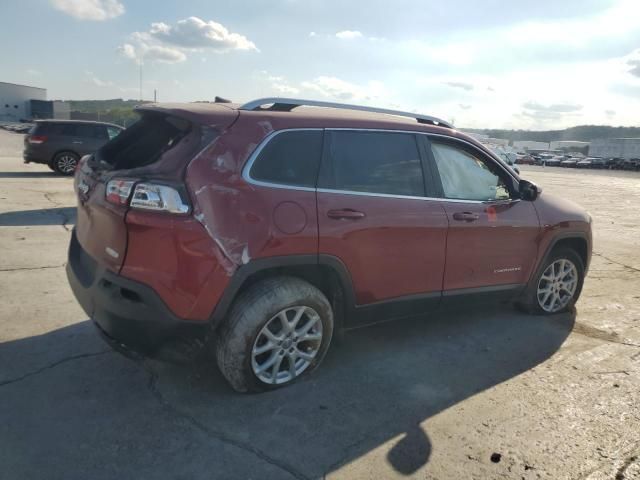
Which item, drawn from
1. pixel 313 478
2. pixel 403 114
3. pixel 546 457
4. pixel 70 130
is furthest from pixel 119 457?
pixel 70 130

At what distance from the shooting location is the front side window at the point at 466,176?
403 cm

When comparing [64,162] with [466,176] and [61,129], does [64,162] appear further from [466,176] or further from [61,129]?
[466,176]

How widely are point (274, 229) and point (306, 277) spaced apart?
0.52 metres

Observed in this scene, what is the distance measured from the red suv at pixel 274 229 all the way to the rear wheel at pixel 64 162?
1244 cm

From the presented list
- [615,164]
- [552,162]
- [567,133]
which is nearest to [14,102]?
[552,162]

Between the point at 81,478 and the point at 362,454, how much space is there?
4.61ft

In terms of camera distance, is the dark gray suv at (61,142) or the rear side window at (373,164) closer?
the rear side window at (373,164)

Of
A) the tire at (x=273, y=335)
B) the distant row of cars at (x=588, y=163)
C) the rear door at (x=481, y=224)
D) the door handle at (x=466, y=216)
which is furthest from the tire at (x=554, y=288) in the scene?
the distant row of cars at (x=588, y=163)

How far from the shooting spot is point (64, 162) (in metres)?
14.8

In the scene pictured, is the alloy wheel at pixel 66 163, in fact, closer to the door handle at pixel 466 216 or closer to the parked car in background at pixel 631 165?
the door handle at pixel 466 216

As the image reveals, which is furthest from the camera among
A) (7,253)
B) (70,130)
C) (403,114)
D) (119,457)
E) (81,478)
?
(70,130)

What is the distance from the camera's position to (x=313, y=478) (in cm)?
256

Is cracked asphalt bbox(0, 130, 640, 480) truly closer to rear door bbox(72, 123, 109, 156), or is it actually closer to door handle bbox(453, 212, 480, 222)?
door handle bbox(453, 212, 480, 222)

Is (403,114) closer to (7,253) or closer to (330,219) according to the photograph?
(330,219)
